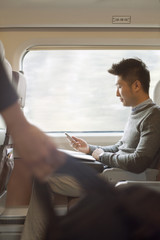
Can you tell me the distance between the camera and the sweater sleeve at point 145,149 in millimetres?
2139

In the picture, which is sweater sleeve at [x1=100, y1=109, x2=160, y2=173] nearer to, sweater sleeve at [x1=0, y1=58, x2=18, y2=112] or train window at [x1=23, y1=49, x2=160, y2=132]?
train window at [x1=23, y1=49, x2=160, y2=132]

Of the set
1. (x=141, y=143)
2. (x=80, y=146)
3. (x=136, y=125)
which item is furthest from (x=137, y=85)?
(x=80, y=146)

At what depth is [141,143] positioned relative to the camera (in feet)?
7.18

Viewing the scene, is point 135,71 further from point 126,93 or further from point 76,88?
point 76,88

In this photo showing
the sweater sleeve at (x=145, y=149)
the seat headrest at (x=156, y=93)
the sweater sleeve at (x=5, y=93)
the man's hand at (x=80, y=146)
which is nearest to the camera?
the sweater sleeve at (x=5, y=93)

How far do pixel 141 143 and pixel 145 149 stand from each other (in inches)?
2.4

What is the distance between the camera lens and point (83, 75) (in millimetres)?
3379

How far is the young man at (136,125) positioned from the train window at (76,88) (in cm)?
65

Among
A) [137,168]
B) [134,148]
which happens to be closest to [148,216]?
[137,168]

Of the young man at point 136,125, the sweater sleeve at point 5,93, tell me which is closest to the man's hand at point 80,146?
the young man at point 136,125

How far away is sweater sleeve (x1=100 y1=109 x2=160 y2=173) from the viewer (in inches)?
84.2

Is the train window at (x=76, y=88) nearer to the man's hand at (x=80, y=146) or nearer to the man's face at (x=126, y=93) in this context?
the man's hand at (x=80, y=146)

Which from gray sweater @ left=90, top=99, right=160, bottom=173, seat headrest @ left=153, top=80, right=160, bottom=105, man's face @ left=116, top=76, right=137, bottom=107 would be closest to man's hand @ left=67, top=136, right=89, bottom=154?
gray sweater @ left=90, top=99, right=160, bottom=173
